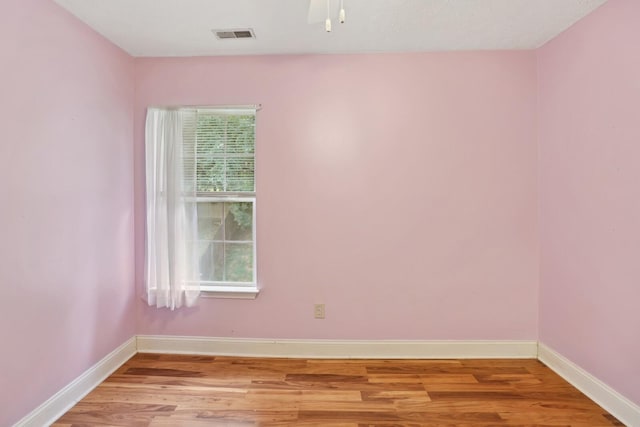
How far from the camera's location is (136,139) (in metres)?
2.77

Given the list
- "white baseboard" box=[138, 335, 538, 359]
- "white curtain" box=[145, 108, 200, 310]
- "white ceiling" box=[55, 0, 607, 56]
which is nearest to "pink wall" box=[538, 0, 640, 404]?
"white ceiling" box=[55, 0, 607, 56]

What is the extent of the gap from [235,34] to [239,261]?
5.69 feet

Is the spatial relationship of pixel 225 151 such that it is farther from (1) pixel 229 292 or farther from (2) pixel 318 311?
(2) pixel 318 311

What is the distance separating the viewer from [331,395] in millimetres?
2217

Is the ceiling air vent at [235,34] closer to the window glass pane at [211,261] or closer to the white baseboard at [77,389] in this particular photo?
the window glass pane at [211,261]

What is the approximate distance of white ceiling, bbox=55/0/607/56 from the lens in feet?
6.64

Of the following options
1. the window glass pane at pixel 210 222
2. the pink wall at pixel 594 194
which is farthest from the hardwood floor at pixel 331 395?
the window glass pane at pixel 210 222

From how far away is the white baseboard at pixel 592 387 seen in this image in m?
1.91

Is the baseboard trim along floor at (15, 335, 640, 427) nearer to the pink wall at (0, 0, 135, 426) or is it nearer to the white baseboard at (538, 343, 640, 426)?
the white baseboard at (538, 343, 640, 426)

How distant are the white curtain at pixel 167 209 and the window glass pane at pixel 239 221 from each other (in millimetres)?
322

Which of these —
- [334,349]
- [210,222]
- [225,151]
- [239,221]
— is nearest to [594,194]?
[334,349]

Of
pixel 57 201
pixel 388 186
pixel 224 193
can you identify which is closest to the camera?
pixel 57 201

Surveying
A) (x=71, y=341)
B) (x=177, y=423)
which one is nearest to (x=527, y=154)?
(x=177, y=423)

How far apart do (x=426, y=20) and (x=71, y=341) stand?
3059mm
